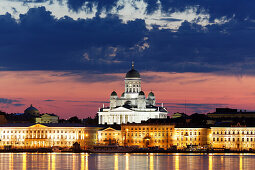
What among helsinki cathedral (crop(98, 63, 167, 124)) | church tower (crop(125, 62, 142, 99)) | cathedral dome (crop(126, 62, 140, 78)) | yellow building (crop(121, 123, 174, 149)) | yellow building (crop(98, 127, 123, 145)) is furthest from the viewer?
cathedral dome (crop(126, 62, 140, 78))

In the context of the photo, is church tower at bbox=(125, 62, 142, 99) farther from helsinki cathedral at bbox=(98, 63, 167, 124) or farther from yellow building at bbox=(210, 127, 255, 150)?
yellow building at bbox=(210, 127, 255, 150)

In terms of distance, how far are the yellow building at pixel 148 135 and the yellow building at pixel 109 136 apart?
3.15 feet

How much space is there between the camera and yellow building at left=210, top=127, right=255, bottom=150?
154750 millimetres

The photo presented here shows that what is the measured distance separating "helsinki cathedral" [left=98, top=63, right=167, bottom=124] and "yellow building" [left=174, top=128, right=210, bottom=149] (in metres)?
19.2

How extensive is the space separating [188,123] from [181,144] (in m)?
6.82

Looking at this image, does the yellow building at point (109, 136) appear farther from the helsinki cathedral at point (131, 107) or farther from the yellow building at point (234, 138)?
the yellow building at point (234, 138)

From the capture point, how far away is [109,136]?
550 feet

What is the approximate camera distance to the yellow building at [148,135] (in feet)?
539

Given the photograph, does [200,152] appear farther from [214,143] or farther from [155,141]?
[155,141]

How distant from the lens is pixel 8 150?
15650 centimetres

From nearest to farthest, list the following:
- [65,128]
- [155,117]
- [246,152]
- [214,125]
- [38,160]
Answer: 1. [38,160]
2. [246,152]
3. [214,125]
4. [65,128]
5. [155,117]

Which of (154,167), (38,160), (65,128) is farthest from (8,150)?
(154,167)

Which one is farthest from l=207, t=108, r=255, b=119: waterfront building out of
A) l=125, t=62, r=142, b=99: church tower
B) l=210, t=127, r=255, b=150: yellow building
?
l=210, t=127, r=255, b=150: yellow building

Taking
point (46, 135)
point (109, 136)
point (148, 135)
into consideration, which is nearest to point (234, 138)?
point (148, 135)
